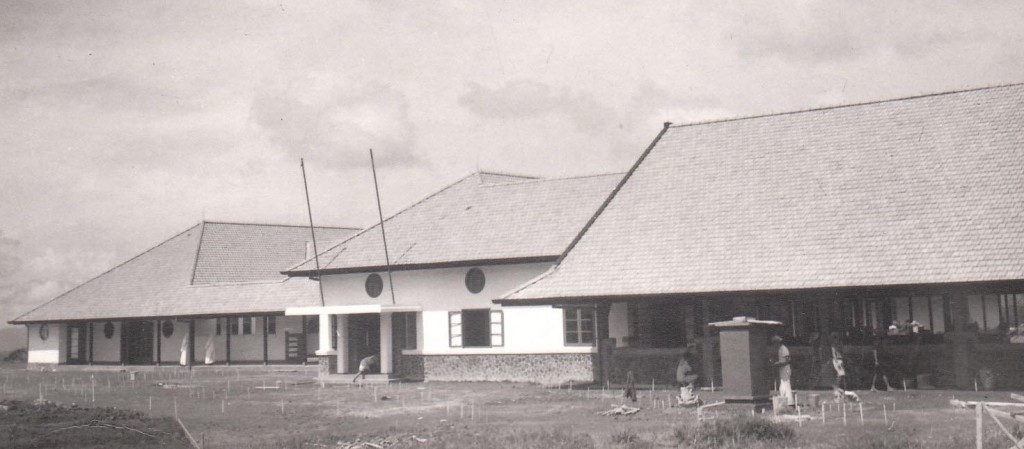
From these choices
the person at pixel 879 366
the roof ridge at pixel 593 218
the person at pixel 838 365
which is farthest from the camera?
the roof ridge at pixel 593 218

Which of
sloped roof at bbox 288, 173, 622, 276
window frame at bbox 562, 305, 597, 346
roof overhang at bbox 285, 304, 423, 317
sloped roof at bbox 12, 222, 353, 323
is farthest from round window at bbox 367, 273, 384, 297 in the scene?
sloped roof at bbox 12, 222, 353, 323

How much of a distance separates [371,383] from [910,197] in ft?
49.0

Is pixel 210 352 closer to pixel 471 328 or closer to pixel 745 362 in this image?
pixel 471 328

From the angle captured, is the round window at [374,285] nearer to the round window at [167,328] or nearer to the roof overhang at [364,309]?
the roof overhang at [364,309]

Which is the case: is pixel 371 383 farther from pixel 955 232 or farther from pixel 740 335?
pixel 955 232

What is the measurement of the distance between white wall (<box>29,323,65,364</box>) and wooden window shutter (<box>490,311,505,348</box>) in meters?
25.3

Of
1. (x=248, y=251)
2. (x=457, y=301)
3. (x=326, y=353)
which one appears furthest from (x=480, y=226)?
(x=248, y=251)

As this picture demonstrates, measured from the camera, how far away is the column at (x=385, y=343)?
31.6 meters

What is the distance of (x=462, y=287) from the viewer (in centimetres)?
3116

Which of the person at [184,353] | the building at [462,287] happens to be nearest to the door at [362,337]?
the building at [462,287]

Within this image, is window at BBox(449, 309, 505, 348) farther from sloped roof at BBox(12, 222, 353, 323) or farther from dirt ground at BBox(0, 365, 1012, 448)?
sloped roof at BBox(12, 222, 353, 323)

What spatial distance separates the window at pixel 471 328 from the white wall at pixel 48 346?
24093 mm

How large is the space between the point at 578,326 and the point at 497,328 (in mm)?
2454

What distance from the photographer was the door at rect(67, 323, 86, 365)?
4722 centimetres
